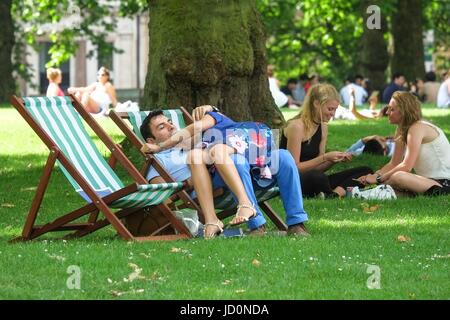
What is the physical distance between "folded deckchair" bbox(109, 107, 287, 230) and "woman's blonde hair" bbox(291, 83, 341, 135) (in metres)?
1.34

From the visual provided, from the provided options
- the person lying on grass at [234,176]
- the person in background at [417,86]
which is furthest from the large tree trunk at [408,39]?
the person lying on grass at [234,176]

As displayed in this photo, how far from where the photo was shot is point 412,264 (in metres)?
8.33

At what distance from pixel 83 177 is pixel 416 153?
3.92 metres

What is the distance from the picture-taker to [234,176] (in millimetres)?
9352

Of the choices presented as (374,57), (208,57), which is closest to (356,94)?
(374,57)

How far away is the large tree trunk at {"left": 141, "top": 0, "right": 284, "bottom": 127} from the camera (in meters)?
14.2

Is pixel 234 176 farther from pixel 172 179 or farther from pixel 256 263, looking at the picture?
pixel 256 263

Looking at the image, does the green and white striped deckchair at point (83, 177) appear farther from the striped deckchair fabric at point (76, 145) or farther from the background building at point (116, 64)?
the background building at point (116, 64)

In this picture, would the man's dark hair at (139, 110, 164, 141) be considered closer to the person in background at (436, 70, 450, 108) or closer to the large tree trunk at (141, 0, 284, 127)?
the large tree trunk at (141, 0, 284, 127)

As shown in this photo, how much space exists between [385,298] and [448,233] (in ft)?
9.49

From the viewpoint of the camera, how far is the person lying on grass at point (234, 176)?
9.36 metres

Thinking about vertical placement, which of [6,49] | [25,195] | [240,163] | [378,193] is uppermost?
[240,163]

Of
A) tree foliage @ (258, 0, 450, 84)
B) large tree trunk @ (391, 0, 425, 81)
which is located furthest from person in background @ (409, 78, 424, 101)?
tree foliage @ (258, 0, 450, 84)

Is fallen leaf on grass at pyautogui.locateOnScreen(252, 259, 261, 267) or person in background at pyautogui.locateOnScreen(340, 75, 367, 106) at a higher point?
fallen leaf on grass at pyautogui.locateOnScreen(252, 259, 261, 267)
